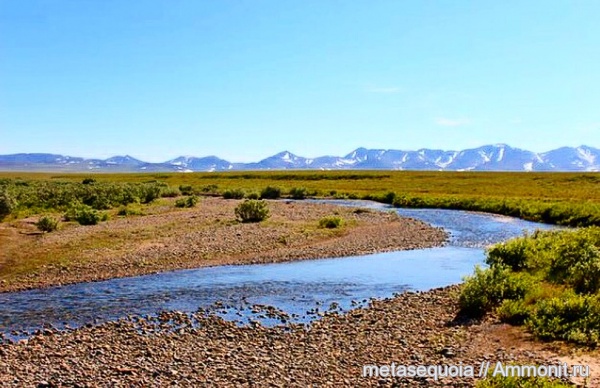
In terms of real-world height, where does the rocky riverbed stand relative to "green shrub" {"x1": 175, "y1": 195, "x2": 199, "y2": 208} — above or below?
below

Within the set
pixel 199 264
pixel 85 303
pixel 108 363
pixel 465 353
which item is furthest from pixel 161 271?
pixel 465 353

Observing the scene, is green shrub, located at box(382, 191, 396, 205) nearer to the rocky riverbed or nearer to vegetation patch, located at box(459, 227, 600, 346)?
vegetation patch, located at box(459, 227, 600, 346)

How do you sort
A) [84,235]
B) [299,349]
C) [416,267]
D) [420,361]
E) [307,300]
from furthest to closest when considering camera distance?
[84,235], [416,267], [307,300], [299,349], [420,361]

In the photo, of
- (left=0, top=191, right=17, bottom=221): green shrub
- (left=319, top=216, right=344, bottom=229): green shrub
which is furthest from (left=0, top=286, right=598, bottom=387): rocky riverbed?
(left=0, top=191, right=17, bottom=221): green shrub

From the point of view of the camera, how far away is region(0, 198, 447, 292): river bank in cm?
2545

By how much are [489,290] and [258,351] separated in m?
8.21

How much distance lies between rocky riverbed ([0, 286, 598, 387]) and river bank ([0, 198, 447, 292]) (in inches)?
372

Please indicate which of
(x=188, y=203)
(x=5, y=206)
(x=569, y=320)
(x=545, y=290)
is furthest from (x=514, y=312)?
(x=188, y=203)

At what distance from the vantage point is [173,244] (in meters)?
32.1

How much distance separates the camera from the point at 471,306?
1712cm

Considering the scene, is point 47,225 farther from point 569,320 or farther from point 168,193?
point 168,193

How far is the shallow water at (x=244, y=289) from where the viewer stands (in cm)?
1834

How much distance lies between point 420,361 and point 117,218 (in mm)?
37218

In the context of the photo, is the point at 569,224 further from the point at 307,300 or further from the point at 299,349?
the point at 299,349
